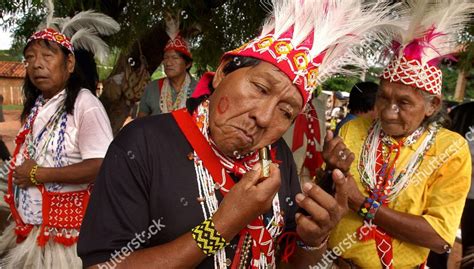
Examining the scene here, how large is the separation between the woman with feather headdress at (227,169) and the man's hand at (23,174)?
4.26ft

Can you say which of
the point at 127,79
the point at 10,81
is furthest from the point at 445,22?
the point at 10,81

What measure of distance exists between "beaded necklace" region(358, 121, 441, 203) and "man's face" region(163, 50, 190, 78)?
2.81 m

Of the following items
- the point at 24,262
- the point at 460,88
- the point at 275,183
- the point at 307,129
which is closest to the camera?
the point at 275,183

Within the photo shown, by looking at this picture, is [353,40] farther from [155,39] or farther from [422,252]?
[155,39]

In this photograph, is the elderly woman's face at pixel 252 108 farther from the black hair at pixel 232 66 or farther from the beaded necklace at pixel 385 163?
the beaded necklace at pixel 385 163

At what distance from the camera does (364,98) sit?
4059 millimetres

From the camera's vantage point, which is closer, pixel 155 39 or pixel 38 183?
pixel 38 183

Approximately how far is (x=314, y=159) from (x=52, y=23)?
3106mm

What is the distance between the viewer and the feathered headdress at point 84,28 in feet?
8.11

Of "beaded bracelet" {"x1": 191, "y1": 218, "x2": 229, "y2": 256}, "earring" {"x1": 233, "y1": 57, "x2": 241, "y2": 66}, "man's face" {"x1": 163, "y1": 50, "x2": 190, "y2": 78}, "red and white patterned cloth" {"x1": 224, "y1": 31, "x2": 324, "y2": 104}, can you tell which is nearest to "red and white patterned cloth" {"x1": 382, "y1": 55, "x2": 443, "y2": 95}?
"red and white patterned cloth" {"x1": 224, "y1": 31, "x2": 324, "y2": 104}

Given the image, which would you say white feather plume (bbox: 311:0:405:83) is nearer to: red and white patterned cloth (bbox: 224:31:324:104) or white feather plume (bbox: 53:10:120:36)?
red and white patterned cloth (bbox: 224:31:324:104)

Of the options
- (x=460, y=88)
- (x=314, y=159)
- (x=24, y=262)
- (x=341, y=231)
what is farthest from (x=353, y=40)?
(x=460, y=88)

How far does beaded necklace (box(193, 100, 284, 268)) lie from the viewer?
123cm

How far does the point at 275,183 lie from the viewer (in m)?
1.10
